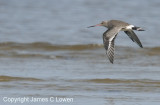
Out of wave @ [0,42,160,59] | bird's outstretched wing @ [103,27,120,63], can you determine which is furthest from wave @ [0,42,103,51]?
bird's outstretched wing @ [103,27,120,63]

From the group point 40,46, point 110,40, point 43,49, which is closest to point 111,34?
point 110,40

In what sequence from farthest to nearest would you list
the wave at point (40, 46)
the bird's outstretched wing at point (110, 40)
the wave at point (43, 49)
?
the wave at point (40, 46), the wave at point (43, 49), the bird's outstretched wing at point (110, 40)

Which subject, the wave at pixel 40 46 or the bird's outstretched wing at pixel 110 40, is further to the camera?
the wave at pixel 40 46

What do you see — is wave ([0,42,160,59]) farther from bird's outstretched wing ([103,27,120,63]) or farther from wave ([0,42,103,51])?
bird's outstretched wing ([103,27,120,63])

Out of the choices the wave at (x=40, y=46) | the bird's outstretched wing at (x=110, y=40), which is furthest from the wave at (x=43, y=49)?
the bird's outstretched wing at (x=110, y=40)

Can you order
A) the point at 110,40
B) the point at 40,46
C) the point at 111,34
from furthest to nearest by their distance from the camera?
the point at 40,46 < the point at 111,34 < the point at 110,40

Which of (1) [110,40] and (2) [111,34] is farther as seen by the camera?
(2) [111,34]

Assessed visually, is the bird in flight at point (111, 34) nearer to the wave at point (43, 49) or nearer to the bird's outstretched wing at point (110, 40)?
the bird's outstretched wing at point (110, 40)

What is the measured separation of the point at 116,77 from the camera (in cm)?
926

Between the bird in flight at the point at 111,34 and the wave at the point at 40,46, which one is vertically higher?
the bird in flight at the point at 111,34

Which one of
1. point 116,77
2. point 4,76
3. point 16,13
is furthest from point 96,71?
point 16,13

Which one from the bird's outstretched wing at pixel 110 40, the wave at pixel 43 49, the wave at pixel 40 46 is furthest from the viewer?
the wave at pixel 40 46

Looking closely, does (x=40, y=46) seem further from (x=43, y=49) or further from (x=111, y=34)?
(x=111, y=34)

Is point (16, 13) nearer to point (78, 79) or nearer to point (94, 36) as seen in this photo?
point (94, 36)
